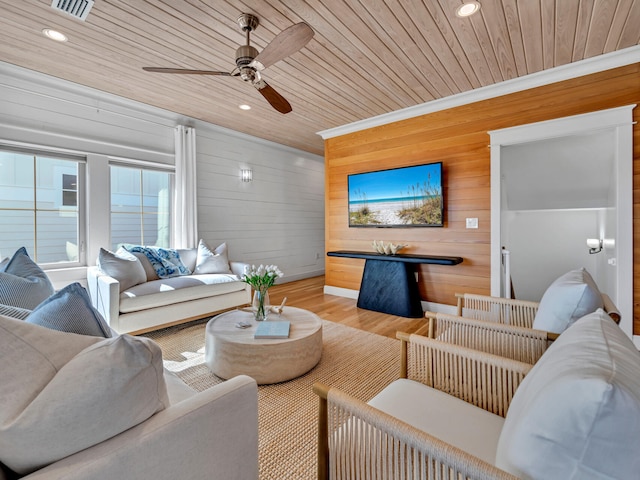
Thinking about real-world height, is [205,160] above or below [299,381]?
above

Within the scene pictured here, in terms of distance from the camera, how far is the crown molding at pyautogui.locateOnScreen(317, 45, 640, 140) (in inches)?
106

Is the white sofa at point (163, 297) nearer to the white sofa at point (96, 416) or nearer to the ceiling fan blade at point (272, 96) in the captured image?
the ceiling fan blade at point (272, 96)

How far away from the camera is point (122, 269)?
310 cm

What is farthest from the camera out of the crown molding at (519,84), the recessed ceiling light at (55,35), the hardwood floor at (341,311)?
the hardwood floor at (341,311)

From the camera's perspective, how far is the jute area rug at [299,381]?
1.52 metres

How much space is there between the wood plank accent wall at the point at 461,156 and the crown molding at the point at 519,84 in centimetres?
5

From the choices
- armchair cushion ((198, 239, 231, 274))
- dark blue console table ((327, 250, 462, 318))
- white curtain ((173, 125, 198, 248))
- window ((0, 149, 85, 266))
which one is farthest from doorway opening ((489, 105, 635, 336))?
window ((0, 149, 85, 266))

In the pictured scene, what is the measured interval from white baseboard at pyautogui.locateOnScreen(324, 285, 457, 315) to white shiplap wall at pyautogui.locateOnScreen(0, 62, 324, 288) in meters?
1.32

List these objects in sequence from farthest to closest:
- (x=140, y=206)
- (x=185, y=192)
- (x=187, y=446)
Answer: (x=185, y=192) < (x=140, y=206) < (x=187, y=446)

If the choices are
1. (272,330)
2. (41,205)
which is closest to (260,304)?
(272,330)

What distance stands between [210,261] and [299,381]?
226 centimetres

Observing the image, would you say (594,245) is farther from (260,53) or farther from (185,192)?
(185,192)

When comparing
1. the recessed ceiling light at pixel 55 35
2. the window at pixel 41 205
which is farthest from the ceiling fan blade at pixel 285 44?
the window at pixel 41 205

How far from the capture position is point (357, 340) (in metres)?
2.97
